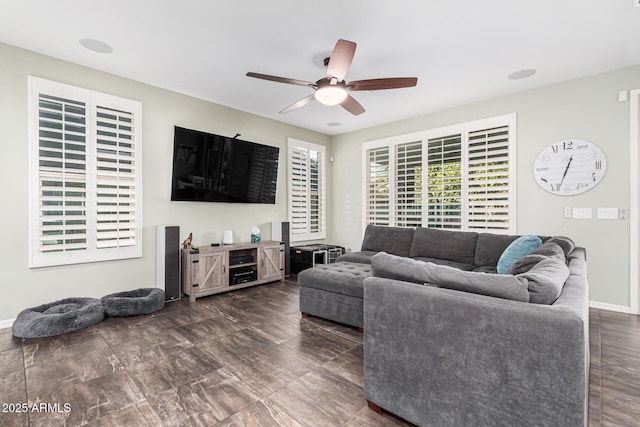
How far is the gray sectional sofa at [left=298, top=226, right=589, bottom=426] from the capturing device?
118 cm

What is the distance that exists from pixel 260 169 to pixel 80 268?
2780 millimetres

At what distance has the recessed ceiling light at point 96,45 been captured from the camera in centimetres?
297

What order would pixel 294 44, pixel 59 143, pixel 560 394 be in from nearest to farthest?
pixel 560 394
pixel 294 44
pixel 59 143

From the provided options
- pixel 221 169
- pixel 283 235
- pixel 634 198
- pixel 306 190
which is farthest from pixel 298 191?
pixel 634 198

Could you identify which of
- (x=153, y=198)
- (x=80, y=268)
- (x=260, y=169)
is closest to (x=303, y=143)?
(x=260, y=169)

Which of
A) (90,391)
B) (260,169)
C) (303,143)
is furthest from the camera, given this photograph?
(303,143)

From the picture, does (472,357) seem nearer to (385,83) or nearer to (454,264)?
(385,83)

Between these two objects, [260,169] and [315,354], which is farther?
[260,169]

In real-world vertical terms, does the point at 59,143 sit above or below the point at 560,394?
above

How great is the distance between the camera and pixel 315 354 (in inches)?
98.4

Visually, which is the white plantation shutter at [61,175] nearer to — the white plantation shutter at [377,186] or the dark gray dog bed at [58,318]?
the dark gray dog bed at [58,318]

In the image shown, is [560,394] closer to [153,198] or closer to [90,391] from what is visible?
[90,391]

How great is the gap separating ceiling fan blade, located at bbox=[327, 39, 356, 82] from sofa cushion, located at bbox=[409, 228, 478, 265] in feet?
8.50

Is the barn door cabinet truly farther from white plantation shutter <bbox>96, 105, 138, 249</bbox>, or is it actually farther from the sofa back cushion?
the sofa back cushion
